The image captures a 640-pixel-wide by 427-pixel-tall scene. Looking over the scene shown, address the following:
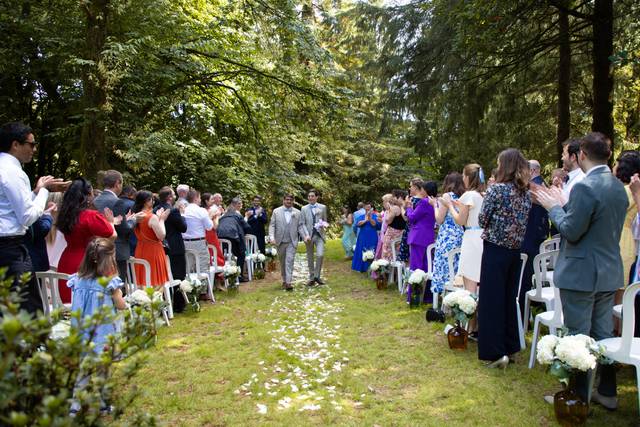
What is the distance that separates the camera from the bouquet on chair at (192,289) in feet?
23.7

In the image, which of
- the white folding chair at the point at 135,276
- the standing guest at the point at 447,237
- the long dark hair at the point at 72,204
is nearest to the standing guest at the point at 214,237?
the white folding chair at the point at 135,276

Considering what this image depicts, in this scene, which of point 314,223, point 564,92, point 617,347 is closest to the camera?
point 617,347

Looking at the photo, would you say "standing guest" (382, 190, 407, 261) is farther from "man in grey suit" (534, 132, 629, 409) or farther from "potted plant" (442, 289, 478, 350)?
"man in grey suit" (534, 132, 629, 409)

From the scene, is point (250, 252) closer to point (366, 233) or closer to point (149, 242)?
point (366, 233)

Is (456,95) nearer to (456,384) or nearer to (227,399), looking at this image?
(456,384)

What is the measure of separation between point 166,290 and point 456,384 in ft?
14.4

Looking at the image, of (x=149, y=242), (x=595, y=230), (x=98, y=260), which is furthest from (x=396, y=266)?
(x=98, y=260)

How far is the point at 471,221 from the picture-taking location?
5.43m

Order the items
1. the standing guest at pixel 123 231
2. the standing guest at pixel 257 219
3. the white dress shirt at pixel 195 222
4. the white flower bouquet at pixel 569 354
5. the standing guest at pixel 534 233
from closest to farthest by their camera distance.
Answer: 1. the white flower bouquet at pixel 569 354
2. the standing guest at pixel 534 233
3. the standing guest at pixel 123 231
4. the white dress shirt at pixel 195 222
5. the standing guest at pixel 257 219

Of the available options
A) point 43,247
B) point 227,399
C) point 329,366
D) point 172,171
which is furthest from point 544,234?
point 172,171

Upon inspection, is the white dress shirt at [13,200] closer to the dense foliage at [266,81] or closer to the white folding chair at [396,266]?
the dense foliage at [266,81]

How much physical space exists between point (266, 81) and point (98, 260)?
8957 mm

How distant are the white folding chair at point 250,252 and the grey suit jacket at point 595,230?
866 centimetres

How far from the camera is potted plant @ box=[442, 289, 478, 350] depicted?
16.7ft
